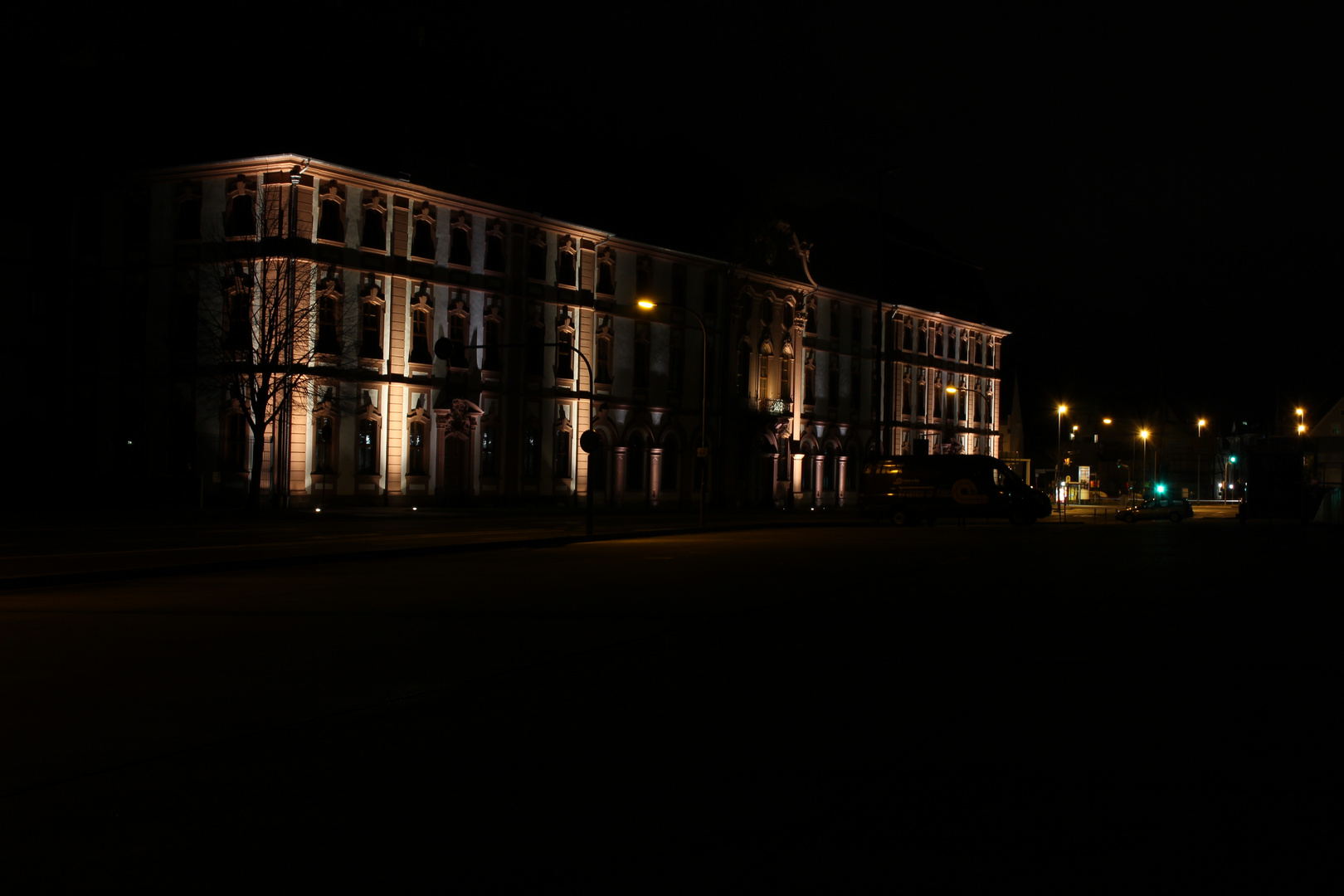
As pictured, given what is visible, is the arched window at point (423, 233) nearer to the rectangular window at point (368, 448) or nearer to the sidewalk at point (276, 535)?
the rectangular window at point (368, 448)

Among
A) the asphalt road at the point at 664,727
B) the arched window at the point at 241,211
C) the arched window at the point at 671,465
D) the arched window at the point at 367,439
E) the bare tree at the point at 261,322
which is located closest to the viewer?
the asphalt road at the point at 664,727

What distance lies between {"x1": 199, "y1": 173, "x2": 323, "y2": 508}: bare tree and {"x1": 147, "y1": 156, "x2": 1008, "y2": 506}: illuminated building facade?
128mm

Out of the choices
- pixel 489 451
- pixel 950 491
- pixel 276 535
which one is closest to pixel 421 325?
pixel 489 451

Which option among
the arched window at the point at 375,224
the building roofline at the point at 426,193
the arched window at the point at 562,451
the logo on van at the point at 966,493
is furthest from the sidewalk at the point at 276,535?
the building roofline at the point at 426,193

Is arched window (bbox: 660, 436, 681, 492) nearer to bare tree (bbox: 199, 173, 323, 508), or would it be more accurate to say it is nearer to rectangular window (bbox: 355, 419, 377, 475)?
rectangular window (bbox: 355, 419, 377, 475)

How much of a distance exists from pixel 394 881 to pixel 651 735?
10.3 ft

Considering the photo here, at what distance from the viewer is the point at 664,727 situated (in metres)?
8.64

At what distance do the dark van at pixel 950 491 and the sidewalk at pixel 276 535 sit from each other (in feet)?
6.86

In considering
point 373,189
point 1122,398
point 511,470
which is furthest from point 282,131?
point 1122,398

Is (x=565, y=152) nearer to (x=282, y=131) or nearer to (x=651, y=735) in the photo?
(x=282, y=131)

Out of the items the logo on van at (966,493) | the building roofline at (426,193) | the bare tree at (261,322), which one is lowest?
the logo on van at (966,493)

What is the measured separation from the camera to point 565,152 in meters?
60.2

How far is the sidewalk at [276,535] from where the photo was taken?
2175 cm

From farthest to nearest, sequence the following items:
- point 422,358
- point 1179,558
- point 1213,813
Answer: point 422,358
point 1179,558
point 1213,813
